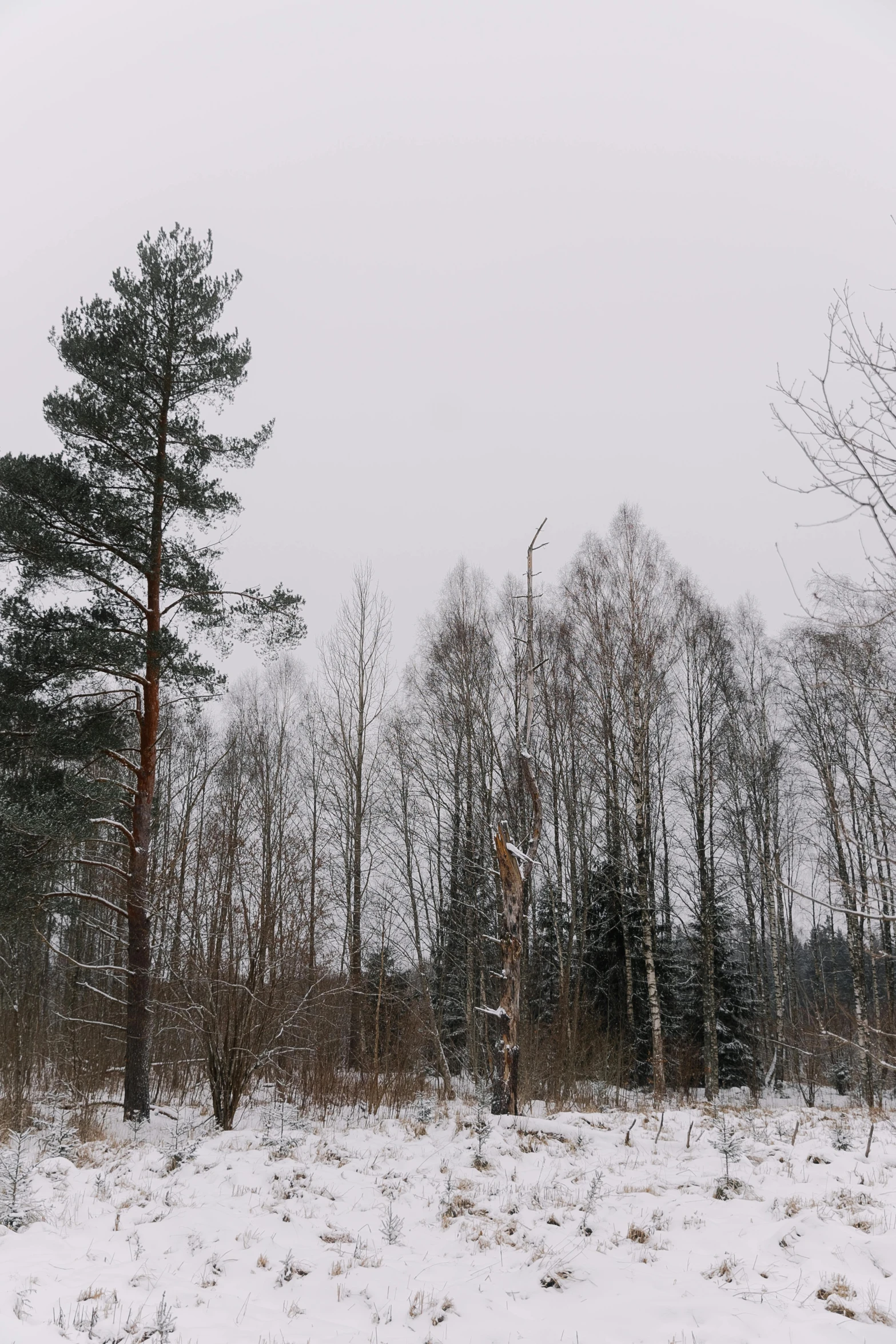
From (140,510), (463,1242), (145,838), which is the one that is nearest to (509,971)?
(463,1242)

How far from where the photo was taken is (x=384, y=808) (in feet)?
65.6

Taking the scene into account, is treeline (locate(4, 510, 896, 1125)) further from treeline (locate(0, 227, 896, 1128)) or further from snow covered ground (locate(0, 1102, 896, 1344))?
snow covered ground (locate(0, 1102, 896, 1344))

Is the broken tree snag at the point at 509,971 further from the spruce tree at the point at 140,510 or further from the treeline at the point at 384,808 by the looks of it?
the spruce tree at the point at 140,510

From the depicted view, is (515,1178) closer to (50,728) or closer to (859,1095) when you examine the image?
(50,728)

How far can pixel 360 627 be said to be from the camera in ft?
71.8

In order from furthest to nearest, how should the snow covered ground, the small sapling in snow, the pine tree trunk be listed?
the pine tree trunk, the small sapling in snow, the snow covered ground

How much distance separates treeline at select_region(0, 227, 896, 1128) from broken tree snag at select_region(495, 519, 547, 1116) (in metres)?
0.05

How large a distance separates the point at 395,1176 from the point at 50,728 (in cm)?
691

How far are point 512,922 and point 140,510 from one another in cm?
799

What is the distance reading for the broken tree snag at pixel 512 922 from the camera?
369 inches

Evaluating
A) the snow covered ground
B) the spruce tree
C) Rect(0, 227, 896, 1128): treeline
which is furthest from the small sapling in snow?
the spruce tree

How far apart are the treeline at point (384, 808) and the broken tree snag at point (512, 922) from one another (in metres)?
0.05

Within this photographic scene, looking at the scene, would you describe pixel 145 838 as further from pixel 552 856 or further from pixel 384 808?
pixel 552 856

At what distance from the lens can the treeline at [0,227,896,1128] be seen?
980cm
